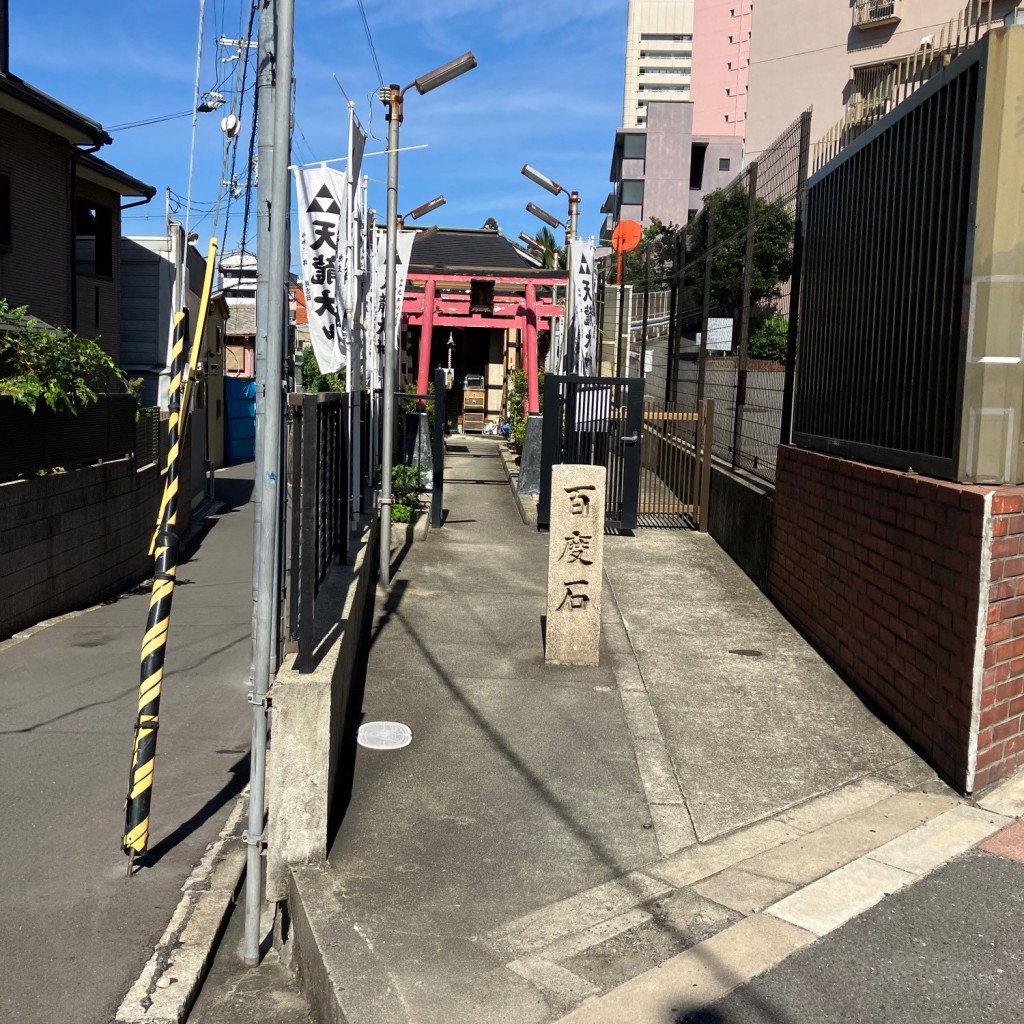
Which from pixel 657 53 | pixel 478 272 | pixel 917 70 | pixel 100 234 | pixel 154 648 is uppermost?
pixel 657 53

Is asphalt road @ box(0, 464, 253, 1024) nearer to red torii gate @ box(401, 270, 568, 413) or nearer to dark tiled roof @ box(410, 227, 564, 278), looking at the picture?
red torii gate @ box(401, 270, 568, 413)

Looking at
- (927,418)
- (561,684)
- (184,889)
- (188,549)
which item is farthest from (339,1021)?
(188,549)

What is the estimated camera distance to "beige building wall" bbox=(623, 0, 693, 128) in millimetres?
108812

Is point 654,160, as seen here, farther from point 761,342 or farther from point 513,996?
point 513,996

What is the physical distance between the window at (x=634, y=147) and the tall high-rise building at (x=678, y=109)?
0.18 ft

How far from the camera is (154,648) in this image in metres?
4.79

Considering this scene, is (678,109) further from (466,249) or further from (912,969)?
(912,969)

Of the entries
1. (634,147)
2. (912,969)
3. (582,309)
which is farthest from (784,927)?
(634,147)

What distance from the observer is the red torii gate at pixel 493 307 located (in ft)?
79.6

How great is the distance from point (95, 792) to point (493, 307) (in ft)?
69.3

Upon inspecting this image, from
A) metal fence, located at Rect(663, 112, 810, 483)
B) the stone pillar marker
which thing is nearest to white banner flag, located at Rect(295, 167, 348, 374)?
the stone pillar marker

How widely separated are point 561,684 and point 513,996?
373cm

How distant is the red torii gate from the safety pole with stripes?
18735 millimetres

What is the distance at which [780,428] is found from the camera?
10.0 m
